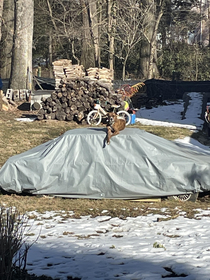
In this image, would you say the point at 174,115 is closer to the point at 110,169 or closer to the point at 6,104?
the point at 6,104

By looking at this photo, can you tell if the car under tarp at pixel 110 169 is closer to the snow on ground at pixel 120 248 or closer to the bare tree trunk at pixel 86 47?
the snow on ground at pixel 120 248

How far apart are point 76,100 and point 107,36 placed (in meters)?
18.3

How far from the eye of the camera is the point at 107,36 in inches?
1430

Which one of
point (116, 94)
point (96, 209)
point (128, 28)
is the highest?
point (128, 28)

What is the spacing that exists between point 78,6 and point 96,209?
29.9m

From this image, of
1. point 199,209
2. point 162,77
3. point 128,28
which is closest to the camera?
point 199,209

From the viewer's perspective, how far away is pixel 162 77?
36844 mm

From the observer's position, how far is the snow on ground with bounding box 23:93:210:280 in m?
5.50

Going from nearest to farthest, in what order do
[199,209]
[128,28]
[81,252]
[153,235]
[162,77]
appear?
[81,252]
[153,235]
[199,209]
[128,28]
[162,77]

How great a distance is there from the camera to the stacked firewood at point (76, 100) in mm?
19250

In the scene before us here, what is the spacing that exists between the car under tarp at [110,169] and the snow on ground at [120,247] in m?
1.07

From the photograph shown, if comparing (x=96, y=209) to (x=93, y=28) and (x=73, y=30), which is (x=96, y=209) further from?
(x=73, y=30)

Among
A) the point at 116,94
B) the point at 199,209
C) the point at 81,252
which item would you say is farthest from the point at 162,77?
the point at 81,252

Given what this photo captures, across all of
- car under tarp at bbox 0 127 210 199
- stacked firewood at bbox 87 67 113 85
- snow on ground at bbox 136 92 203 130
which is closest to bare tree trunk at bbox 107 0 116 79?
snow on ground at bbox 136 92 203 130
